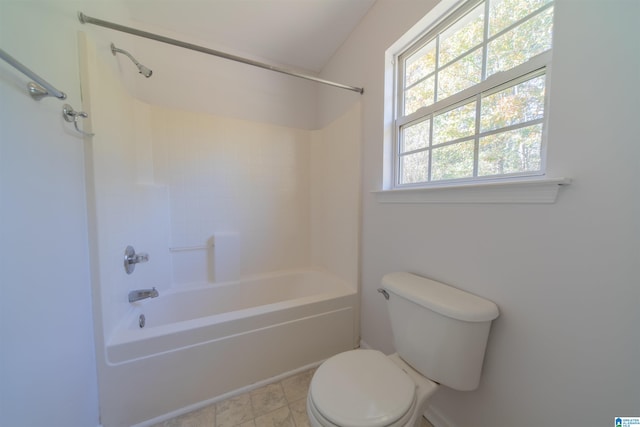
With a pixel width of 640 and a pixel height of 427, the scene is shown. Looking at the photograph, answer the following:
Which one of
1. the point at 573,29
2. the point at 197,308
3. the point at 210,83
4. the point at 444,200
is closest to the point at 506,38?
the point at 573,29

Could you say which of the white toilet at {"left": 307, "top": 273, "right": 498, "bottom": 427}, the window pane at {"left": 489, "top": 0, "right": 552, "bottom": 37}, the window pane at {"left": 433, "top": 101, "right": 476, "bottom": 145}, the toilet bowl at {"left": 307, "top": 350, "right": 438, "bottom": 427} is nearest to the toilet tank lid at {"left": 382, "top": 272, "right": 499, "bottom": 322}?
the white toilet at {"left": 307, "top": 273, "right": 498, "bottom": 427}

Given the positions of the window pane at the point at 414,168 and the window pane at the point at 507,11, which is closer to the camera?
the window pane at the point at 507,11

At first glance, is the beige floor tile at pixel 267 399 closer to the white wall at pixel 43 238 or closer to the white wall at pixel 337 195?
the white wall at pixel 43 238

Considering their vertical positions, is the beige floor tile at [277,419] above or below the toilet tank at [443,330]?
below

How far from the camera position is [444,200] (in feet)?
3.35

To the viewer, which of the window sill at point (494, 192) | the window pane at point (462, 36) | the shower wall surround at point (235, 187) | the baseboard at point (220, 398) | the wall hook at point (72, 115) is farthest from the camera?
the shower wall surround at point (235, 187)

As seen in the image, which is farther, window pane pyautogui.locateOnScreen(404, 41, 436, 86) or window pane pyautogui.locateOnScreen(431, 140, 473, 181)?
window pane pyautogui.locateOnScreen(404, 41, 436, 86)

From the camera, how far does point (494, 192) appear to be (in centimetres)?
83

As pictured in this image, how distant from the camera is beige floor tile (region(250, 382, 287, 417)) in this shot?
1.21 m

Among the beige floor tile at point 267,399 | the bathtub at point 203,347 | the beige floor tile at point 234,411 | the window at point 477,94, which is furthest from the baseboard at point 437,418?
the window at point 477,94

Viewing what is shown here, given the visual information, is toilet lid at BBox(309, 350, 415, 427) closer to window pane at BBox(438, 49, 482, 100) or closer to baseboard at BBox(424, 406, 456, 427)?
baseboard at BBox(424, 406, 456, 427)

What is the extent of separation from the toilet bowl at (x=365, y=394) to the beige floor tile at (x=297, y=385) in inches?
23.1

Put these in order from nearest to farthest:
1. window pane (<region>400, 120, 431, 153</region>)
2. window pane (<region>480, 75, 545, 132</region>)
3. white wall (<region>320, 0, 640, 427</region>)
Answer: white wall (<region>320, 0, 640, 427</region>)
window pane (<region>480, 75, 545, 132</region>)
window pane (<region>400, 120, 431, 153</region>)

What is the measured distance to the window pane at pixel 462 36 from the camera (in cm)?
99
